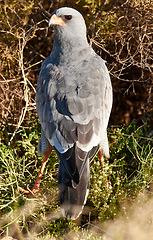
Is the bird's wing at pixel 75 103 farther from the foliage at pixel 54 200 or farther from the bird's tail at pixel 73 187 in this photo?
the foliage at pixel 54 200

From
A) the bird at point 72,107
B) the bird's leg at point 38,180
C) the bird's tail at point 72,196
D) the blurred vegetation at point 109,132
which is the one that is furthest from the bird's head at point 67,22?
the bird's tail at point 72,196

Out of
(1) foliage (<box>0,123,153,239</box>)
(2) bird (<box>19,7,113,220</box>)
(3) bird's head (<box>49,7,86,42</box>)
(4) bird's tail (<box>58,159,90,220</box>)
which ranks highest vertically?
(3) bird's head (<box>49,7,86,42</box>)

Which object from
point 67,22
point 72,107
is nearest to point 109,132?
point 72,107

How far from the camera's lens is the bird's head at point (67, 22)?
10.8ft

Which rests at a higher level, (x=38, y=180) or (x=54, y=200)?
(x=38, y=180)

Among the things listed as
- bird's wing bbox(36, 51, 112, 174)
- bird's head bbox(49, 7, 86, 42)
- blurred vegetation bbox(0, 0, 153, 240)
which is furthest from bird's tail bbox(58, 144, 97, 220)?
bird's head bbox(49, 7, 86, 42)

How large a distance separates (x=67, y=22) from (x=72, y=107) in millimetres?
935

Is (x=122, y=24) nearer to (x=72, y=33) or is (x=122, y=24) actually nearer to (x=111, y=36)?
(x=111, y=36)

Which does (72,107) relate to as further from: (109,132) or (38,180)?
(109,132)

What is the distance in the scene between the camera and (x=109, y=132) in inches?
167

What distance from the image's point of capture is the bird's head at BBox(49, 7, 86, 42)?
10.8 feet

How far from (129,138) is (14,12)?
7.01 ft

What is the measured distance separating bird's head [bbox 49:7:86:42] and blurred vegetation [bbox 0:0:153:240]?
57cm

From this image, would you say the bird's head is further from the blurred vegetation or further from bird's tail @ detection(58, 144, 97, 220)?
bird's tail @ detection(58, 144, 97, 220)
